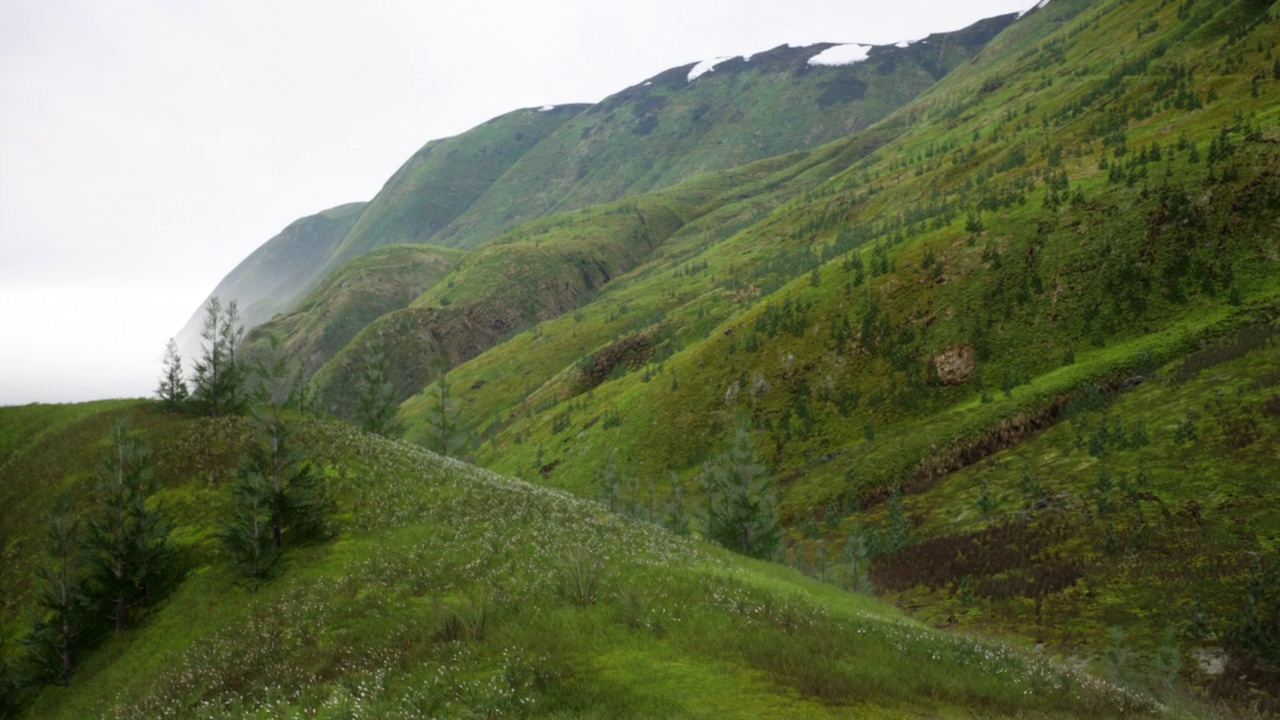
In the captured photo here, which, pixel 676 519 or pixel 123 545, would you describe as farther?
pixel 676 519

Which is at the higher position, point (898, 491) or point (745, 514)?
point (745, 514)

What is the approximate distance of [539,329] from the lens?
15162 cm

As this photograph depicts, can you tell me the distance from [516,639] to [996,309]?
2101 inches

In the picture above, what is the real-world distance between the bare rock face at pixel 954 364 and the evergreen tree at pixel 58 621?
187 feet

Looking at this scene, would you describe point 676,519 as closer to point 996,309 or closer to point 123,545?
point 123,545

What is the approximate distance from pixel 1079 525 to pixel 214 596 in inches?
1528

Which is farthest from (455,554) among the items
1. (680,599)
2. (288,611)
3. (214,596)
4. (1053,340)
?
(1053,340)

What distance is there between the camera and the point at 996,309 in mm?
51906

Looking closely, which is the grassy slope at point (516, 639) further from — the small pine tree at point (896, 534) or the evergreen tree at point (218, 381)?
the small pine tree at point (896, 534)

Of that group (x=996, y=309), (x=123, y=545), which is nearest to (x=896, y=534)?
(x=996, y=309)

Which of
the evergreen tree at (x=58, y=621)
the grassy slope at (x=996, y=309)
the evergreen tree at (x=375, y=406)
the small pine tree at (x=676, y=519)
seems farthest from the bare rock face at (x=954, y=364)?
the evergreen tree at (x=58, y=621)

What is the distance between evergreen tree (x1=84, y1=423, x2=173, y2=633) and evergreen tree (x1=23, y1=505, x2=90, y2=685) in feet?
2.32

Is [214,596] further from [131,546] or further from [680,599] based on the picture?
[680,599]

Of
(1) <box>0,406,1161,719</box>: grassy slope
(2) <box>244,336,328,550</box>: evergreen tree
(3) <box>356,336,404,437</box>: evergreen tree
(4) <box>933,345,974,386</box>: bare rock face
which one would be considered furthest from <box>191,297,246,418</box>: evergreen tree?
(4) <box>933,345,974,386</box>: bare rock face
